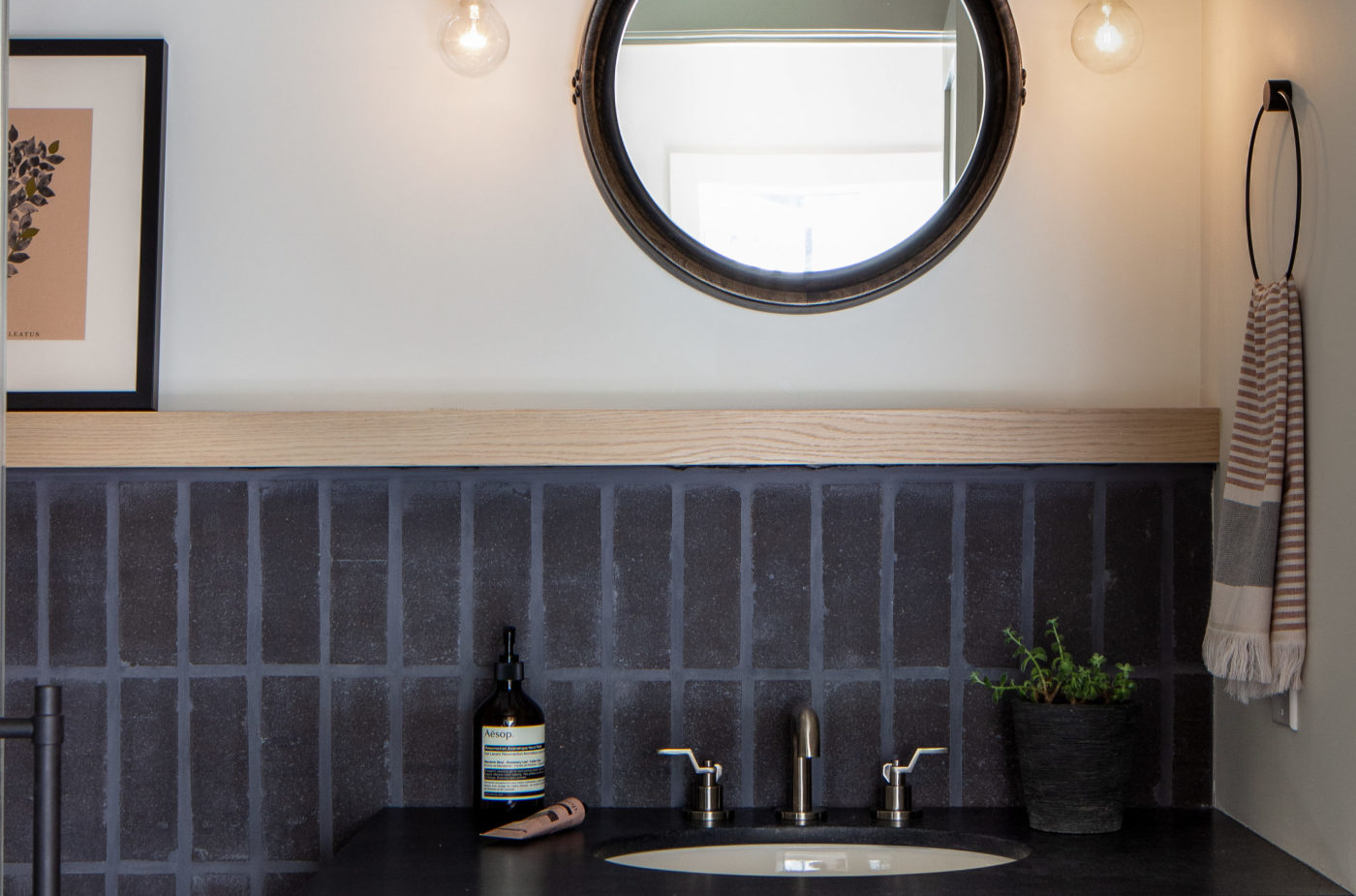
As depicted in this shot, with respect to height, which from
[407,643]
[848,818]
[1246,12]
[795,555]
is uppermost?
[1246,12]

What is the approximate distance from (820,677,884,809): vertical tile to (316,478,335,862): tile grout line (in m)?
0.68

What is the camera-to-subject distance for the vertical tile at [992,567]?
1556 mm

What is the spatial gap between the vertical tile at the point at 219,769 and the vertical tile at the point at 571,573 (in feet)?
1.44

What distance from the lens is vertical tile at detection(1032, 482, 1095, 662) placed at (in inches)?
61.2

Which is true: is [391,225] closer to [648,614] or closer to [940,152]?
[648,614]

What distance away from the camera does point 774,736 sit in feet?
5.10

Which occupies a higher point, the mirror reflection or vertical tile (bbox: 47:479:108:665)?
the mirror reflection

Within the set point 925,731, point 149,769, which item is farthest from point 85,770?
point 925,731

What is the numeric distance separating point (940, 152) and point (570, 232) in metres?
0.53

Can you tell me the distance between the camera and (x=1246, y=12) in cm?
144

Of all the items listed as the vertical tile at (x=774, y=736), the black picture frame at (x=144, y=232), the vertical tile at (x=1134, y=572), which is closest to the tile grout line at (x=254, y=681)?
the black picture frame at (x=144, y=232)

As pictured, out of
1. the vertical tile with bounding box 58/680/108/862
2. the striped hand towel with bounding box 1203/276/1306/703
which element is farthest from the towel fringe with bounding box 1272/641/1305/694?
the vertical tile with bounding box 58/680/108/862

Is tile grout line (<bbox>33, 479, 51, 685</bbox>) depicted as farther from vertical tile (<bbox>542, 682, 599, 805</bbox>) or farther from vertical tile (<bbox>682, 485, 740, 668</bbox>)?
vertical tile (<bbox>682, 485, 740, 668</bbox>)

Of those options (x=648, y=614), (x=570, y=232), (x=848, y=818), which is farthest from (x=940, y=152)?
(x=848, y=818)
